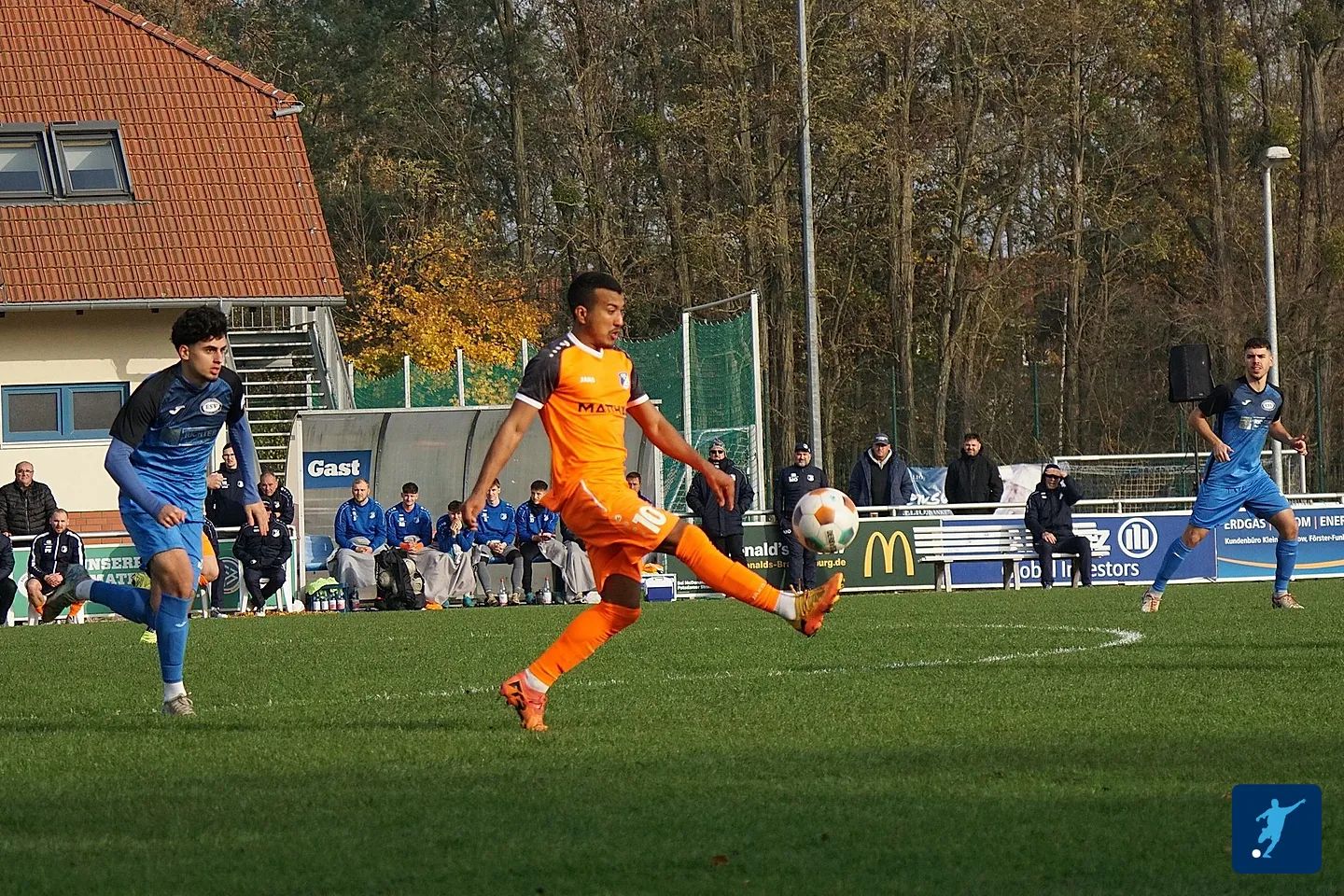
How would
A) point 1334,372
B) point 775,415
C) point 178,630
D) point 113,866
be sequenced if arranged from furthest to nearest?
point 775,415
point 1334,372
point 178,630
point 113,866

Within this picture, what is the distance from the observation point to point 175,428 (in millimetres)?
9398

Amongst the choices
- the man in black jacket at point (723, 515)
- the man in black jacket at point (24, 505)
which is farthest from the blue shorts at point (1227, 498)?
the man in black jacket at point (24, 505)

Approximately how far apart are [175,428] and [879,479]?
701 inches

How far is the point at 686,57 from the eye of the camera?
139 feet

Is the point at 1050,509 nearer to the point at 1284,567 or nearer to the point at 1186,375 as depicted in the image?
the point at 1186,375

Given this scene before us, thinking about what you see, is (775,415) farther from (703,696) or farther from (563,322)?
(703,696)

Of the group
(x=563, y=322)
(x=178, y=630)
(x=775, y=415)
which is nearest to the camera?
(x=178, y=630)

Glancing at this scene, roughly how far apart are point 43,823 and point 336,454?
81.4 ft

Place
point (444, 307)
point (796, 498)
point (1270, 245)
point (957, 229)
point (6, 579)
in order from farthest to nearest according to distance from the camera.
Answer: point (444, 307)
point (957, 229)
point (1270, 245)
point (796, 498)
point (6, 579)

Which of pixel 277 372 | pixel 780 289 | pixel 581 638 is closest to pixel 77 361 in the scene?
pixel 277 372

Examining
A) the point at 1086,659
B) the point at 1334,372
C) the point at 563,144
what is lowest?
the point at 1086,659

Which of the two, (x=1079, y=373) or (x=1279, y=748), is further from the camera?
(x=1079, y=373)

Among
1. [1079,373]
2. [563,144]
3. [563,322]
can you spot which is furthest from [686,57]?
[1079,373]

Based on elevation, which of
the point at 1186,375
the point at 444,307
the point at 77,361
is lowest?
the point at 1186,375
